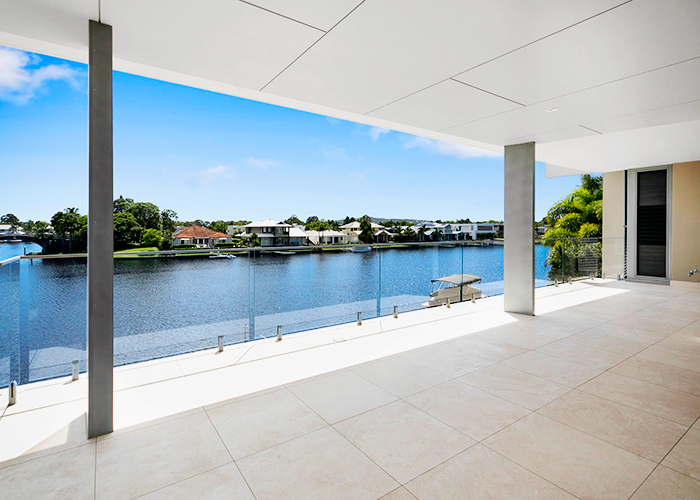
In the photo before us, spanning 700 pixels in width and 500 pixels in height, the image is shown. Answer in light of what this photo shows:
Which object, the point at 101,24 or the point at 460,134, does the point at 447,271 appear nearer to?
the point at 460,134

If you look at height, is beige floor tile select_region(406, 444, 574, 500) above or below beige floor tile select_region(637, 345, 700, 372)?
below

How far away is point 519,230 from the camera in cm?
501

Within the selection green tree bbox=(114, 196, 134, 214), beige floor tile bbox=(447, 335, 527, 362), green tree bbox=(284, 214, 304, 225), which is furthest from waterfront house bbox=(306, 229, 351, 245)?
green tree bbox=(284, 214, 304, 225)

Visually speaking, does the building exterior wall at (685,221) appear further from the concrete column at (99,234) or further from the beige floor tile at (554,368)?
the concrete column at (99,234)

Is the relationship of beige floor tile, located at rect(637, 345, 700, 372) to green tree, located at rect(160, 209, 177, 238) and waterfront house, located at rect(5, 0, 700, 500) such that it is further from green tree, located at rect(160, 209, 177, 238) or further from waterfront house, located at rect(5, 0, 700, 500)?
green tree, located at rect(160, 209, 177, 238)

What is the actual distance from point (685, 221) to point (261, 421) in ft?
30.2

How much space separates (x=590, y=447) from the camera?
1.95 meters

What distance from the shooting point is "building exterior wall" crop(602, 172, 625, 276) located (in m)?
8.41

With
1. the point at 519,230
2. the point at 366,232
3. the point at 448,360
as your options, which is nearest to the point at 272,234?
the point at 519,230

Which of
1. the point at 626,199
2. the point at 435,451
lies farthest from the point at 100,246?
the point at 626,199

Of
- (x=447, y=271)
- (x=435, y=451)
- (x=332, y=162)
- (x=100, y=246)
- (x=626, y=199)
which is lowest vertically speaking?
(x=435, y=451)

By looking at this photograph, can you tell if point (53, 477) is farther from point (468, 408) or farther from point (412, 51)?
point (412, 51)

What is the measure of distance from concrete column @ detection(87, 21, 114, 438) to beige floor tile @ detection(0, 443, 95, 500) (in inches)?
8.1

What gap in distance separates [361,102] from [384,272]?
2134mm
